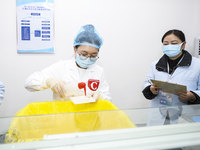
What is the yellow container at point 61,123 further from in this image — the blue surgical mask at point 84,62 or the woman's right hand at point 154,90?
the woman's right hand at point 154,90

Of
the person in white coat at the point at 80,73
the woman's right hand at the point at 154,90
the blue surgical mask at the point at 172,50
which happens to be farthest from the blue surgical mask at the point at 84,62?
the blue surgical mask at the point at 172,50

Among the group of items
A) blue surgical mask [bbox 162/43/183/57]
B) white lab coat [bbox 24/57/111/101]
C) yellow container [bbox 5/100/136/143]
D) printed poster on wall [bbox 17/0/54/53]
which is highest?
printed poster on wall [bbox 17/0/54/53]

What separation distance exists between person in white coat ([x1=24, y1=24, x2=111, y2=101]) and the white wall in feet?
2.24

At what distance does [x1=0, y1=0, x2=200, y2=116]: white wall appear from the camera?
1967 mm

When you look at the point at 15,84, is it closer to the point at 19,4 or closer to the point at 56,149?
the point at 19,4

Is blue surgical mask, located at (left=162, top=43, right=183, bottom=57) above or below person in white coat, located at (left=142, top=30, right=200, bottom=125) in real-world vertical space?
above

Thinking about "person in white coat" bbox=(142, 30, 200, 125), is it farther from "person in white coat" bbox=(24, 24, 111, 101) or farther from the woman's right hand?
"person in white coat" bbox=(24, 24, 111, 101)

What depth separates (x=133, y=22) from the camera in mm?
2201

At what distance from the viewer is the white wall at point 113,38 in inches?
77.4

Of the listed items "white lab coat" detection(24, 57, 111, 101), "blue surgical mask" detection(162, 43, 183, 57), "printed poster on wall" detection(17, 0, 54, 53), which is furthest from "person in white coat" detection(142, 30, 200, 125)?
"printed poster on wall" detection(17, 0, 54, 53)

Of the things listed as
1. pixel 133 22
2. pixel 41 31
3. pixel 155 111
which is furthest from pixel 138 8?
pixel 155 111

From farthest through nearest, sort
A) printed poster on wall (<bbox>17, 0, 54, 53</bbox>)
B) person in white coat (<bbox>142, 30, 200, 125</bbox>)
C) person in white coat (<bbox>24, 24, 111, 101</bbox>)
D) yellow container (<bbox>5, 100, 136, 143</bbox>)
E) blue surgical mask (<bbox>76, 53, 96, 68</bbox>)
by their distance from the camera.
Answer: printed poster on wall (<bbox>17, 0, 54, 53</bbox>)
person in white coat (<bbox>142, 30, 200, 125</bbox>)
blue surgical mask (<bbox>76, 53, 96, 68</bbox>)
person in white coat (<bbox>24, 24, 111, 101</bbox>)
yellow container (<bbox>5, 100, 136, 143</bbox>)

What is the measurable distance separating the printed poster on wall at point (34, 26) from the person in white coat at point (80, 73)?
71 centimetres

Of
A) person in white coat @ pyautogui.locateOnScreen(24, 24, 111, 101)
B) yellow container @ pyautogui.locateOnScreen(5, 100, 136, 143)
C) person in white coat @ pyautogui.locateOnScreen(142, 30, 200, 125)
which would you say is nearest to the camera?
yellow container @ pyautogui.locateOnScreen(5, 100, 136, 143)
